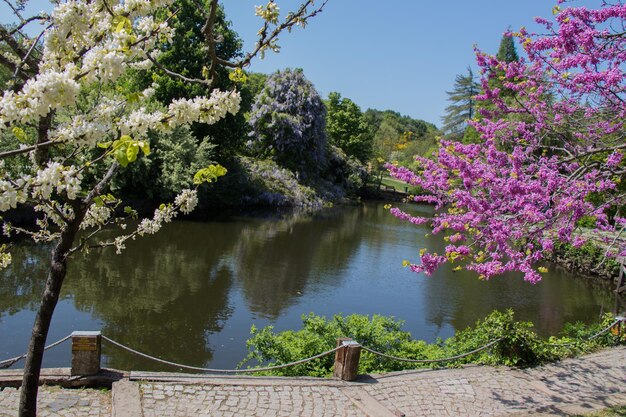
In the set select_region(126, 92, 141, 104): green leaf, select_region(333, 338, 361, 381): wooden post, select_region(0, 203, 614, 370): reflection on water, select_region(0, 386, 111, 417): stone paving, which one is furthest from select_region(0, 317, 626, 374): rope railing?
select_region(126, 92, 141, 104): green leaf

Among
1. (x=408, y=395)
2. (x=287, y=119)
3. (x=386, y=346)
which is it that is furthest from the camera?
(x=287, y=119)

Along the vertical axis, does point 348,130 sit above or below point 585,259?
above

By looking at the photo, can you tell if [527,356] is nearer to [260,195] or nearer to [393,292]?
[393,292]

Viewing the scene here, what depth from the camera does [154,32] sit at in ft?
12.6

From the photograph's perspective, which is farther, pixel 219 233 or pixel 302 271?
pixel 219 233

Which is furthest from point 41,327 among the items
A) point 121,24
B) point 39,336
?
point 121,24

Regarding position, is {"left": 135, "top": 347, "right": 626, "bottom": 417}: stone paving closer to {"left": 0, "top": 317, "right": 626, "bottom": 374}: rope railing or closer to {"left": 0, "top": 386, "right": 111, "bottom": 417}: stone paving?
{"left": 0, "top": 317, "right": 626, "bottom": 374}: rope railing

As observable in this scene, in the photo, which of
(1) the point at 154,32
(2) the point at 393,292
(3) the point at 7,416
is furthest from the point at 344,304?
(1) the point at 154,32

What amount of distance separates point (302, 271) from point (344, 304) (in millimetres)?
3815

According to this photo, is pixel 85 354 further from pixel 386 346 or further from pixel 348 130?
pixel 348 130

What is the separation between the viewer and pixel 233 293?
14602 mm

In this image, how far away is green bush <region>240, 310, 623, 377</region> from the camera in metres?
8.00

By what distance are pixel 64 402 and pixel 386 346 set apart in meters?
5.10

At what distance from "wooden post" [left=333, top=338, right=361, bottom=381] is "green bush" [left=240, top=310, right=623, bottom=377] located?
0.54 metres
